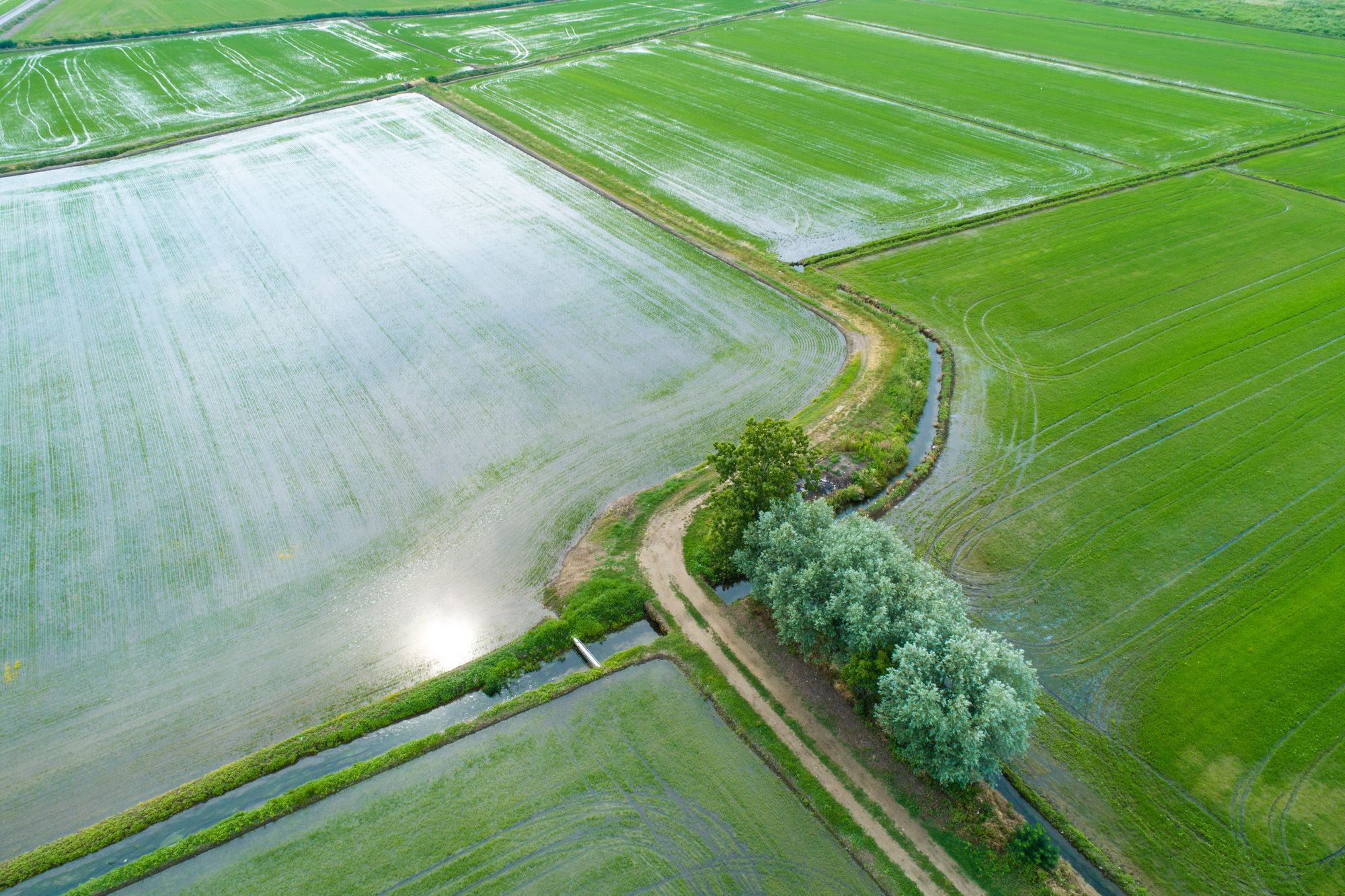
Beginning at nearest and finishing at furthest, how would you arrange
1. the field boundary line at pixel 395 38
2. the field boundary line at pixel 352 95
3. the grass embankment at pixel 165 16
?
the field boundary line at pixel 352 95, the field boundary line at pixel 395 38, the grass embankment at pixel 165 16

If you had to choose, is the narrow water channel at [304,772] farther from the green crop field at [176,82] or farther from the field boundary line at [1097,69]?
the field boundary line at [1097,69]

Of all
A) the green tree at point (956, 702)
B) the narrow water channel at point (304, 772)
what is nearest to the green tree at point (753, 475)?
the narrow water channel at point (304, 772)

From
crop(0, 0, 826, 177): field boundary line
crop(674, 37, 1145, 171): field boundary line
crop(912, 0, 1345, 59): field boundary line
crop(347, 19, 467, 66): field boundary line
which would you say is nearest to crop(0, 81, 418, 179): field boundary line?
crop(0, 0, 826, 177): field boundary line

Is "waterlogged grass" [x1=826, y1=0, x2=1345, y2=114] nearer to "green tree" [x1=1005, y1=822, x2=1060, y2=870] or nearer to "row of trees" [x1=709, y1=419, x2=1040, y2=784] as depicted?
"row of trees" [x1=709, y1=419, x2=1040, y2=784]

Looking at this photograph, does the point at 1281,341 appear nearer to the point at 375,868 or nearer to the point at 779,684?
the point at 779,684

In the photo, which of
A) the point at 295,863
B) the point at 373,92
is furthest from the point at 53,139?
the point at 295,863

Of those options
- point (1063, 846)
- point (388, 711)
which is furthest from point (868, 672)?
point (388, 711)
